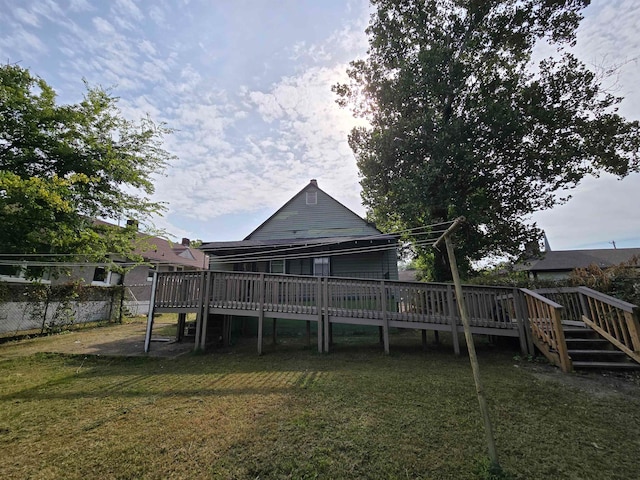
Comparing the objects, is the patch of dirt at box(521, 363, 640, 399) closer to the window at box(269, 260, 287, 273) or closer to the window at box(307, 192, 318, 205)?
the window at box(269, 260, 287, 273)

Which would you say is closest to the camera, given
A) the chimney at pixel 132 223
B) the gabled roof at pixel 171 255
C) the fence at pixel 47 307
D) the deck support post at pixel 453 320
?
the deck support post at pixel 453 320

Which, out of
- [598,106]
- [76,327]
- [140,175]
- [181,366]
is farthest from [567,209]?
[76,327]

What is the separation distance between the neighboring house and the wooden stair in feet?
64.8

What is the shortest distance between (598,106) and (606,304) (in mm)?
9188

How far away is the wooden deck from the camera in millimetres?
6953

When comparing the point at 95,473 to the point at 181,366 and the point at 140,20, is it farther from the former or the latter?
the point at 140,20

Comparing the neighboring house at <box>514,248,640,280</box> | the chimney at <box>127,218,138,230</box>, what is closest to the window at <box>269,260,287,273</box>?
the chimney at <box>127,218,138,230</box>

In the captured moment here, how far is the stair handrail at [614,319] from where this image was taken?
17.0 feet

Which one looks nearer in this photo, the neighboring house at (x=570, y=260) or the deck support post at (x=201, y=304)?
the deck support post at (x=201, y=304)

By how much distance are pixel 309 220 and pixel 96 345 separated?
10.4 meters

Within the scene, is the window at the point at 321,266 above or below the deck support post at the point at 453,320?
above

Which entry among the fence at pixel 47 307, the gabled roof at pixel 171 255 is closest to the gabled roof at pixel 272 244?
the fence at pixel 47 307

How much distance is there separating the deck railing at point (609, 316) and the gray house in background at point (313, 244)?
596 cm

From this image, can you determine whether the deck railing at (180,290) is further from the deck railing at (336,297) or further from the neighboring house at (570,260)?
the neighboring house at (570,260)
